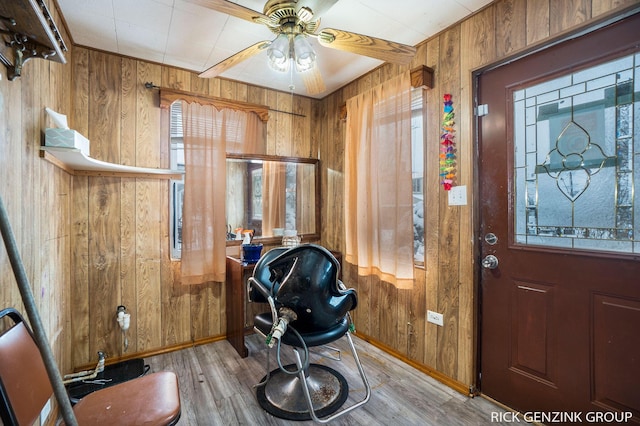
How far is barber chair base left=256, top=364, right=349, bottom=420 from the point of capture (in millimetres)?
1806

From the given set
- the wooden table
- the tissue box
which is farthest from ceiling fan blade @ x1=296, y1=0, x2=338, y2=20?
the wooden table

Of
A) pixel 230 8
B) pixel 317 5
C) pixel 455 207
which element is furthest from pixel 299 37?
pixel 455 207

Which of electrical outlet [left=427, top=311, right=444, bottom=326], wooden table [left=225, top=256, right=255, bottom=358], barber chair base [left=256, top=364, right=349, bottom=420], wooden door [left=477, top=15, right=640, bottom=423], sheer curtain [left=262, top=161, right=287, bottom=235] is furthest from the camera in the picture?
sheer curtain [left=262, top=161, right=287, bottom=235]

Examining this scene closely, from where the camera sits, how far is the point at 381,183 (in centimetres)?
246

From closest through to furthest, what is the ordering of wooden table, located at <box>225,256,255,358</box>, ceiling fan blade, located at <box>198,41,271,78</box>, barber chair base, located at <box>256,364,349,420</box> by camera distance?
ceiling fan blade, located at <box>198,41,271,78</box>
barber chair base, located at <box>256,364,349,420</box>
wooden table, located at <box>225,256,255,358</box>

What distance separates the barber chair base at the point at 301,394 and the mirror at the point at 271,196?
1.33 m

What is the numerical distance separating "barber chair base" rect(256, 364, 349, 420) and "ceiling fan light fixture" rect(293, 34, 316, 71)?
6.69 feet

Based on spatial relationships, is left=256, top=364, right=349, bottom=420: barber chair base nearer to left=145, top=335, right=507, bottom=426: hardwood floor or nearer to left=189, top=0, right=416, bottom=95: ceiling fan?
left=145, top=335, right=507, bottom=426: hardwood floor

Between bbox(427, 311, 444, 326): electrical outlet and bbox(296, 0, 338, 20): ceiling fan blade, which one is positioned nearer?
bbox(296, 0, 338, 20): ceiling fan blade

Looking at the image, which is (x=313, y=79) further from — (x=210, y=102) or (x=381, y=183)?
(x=210, y=102)

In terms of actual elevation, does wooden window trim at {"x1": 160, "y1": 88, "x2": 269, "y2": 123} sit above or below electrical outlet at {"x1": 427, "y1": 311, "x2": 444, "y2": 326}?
above

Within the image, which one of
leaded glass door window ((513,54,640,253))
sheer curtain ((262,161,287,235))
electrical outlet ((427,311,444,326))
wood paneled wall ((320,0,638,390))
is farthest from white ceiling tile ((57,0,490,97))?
electrical outlet ((427,311,444,326))

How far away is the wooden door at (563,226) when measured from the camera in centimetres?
141

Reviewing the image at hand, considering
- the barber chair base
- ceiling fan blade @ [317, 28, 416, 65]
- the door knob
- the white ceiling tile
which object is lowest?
the barber chair base
